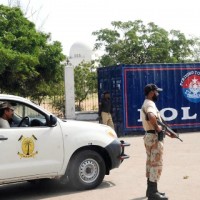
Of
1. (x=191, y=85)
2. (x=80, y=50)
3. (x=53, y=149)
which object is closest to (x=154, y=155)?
(x=53, y=149)

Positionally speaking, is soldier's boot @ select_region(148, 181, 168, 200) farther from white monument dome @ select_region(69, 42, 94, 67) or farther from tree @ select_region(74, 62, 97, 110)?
white monument dome @ select_region(69, 42, 94, 67)

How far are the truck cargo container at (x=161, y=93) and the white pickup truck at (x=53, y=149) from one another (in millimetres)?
7910

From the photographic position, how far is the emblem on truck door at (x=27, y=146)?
260 inches

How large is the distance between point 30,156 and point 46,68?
15.4 metres

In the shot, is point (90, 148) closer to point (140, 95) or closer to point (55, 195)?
point (55, 195)

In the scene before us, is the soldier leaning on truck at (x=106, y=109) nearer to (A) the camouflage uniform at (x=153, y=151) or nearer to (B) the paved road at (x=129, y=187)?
(B) the paved road at (x=129, y=187)

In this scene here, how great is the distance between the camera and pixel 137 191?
713 centimetres

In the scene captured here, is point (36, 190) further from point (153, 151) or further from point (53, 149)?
point (153, 151)

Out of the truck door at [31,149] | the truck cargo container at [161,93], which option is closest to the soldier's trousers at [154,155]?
the truck door at [31,149]

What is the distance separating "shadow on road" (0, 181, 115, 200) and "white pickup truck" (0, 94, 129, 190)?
25 centimetres

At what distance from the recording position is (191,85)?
16062mm

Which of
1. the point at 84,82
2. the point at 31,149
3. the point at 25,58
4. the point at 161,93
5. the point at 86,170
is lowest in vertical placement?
the point at 86,170

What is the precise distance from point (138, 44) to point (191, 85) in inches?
486

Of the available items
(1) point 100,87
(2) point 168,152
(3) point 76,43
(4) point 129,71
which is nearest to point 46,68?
(1) point 100,87
